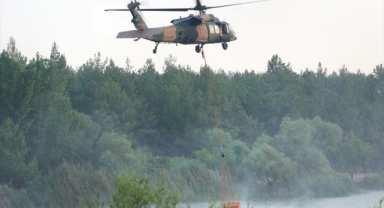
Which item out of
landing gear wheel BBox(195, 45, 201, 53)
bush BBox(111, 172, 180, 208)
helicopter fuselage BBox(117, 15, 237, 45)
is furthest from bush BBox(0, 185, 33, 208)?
bush BBox(111, 172, 180, 208)

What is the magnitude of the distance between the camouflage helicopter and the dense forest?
56.0 feet

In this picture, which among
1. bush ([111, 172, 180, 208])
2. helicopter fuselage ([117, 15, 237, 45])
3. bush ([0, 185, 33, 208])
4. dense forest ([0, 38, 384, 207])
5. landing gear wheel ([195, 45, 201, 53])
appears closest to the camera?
bush ([111, 172, 180, 208])

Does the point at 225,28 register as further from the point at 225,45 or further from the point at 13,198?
the point at 13,198

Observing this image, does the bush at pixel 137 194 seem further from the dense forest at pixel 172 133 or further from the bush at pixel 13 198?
the bush at pixel 13 198

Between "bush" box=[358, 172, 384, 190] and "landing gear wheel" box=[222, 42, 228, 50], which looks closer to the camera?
"landing gear wheel" box=[222, 42, 228, 50]

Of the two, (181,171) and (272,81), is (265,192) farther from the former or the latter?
(272,81)

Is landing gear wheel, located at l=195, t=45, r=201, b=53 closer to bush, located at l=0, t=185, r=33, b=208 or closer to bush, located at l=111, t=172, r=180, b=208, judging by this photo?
bush, located at l=111, t=172, r=180, b=208

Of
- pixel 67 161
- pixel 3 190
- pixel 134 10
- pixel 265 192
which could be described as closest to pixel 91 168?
pixel 67 161

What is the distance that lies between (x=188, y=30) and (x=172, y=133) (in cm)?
3719

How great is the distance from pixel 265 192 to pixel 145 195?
38040 mm

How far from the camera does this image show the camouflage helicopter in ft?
84.1

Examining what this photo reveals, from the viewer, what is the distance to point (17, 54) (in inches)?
2341

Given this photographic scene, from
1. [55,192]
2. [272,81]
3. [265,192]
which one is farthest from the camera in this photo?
[272,81]

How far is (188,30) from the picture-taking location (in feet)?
86.8
